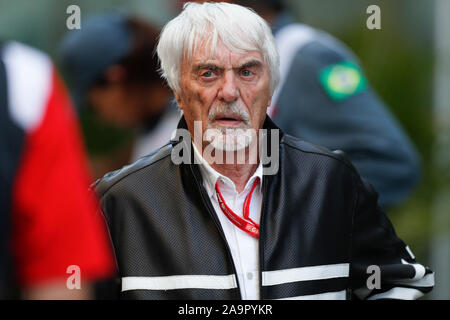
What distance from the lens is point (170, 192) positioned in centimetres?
229

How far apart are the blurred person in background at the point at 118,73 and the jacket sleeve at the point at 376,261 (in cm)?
86

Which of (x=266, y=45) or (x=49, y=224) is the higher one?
(x=266, y=45)

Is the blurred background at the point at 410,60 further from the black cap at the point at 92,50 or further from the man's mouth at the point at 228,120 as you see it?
the man's mouth at the point at 228,120

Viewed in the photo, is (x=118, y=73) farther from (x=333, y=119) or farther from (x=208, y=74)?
(x=208, y=74)

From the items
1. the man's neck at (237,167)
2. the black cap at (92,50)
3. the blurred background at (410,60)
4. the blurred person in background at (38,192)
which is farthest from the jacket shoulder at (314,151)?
the blurred background at (410,60)

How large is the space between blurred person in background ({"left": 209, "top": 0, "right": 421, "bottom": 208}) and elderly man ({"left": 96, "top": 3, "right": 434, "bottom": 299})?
20.7 inches

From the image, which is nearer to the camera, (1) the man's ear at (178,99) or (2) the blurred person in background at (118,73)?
(1) the man's ear at (178,99)

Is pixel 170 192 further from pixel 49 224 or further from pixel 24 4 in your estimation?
pixel 24 4

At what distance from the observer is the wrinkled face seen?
2.23 meters

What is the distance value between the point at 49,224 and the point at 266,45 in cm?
89

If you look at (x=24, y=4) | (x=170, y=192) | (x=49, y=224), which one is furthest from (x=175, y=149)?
(x=24, y=4)

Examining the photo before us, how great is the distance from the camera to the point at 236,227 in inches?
89.2

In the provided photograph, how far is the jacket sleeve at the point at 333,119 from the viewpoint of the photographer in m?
2.93
